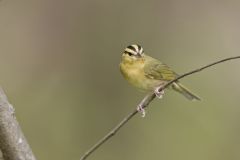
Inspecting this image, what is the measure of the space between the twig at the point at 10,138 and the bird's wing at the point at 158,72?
1.79 meters

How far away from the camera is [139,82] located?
12.7ft

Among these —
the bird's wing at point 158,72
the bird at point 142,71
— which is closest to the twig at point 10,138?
the bird at point 142,71

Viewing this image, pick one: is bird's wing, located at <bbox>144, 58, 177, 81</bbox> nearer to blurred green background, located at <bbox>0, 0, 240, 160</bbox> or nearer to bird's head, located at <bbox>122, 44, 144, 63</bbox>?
bird's head, located at <bbox>122, 44, 144, 63</bbox>

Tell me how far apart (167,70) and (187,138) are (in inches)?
119

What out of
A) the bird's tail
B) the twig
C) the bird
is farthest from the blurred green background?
the twig

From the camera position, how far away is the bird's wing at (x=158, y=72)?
3.96 meters

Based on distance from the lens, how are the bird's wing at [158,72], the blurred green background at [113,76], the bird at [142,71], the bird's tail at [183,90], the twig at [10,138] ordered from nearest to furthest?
the twig at [10,138]
the bird at [142,71]
the bird's wing at [158,72]
the bird's tail at [183,90]
the blurred green background at [113,76]

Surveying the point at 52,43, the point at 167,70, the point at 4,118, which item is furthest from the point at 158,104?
the point at 4,118

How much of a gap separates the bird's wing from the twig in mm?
1787

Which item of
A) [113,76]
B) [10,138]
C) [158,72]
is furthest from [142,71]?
[113,76]

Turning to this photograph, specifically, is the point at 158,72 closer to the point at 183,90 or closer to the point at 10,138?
the point at 183,90

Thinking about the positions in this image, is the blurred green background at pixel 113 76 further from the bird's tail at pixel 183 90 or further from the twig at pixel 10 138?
the twig at pixel 10 138

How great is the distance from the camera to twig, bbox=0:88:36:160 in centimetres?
217

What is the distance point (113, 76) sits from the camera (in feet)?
24.1
